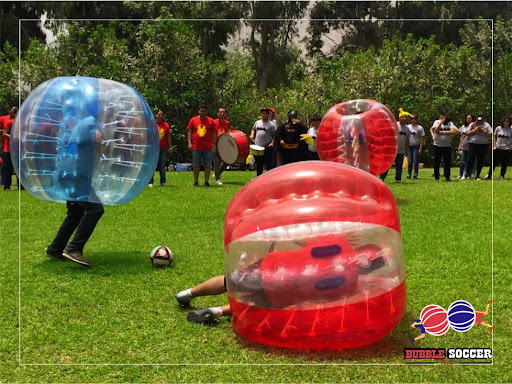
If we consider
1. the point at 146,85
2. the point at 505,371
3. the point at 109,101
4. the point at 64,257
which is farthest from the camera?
the point at 146,85

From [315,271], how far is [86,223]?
3.30 metres

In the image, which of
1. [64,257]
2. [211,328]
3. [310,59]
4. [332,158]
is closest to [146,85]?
[310,59]

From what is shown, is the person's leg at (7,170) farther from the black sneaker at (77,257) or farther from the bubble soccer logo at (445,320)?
the bubble soccer logo at (445,320)

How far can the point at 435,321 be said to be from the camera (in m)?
4.16

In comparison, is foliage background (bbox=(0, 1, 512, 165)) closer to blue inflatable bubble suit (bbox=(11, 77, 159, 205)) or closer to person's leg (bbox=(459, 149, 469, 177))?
person's leg (bbox=(459, 149, 469, 177))

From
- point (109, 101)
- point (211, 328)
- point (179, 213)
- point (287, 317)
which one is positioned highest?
point (109, 101)

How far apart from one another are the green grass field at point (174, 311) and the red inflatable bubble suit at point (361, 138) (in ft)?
5.63

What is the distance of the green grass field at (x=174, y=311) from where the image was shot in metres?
3.56

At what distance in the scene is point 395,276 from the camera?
377 centimetres

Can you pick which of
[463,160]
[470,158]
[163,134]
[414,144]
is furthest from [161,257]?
[463,160]

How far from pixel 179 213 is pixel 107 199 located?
394cm

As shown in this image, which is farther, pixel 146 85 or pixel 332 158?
pixel 146 85

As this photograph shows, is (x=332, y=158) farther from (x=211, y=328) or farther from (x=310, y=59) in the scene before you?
(x=310, y=59)

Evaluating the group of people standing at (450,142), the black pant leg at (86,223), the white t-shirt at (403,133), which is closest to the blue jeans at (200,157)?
the group of people standing at (450,142)
